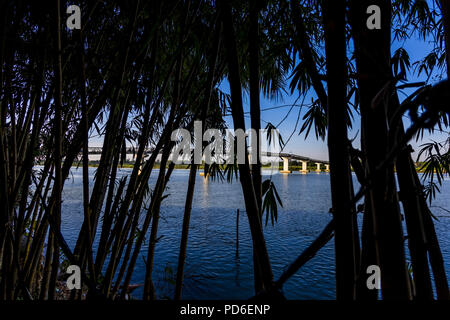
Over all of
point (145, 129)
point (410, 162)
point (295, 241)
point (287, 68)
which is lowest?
point (295, 241)

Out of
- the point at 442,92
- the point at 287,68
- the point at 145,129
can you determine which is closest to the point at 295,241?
the point at 287,68

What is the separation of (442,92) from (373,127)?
321 millimetres

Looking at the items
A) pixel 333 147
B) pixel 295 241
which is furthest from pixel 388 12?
pixel 295 241

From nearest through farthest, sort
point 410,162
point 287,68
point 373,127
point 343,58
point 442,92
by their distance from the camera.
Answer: point 442,92
point 343,58
point 373,127
point 410,162
point 287,68

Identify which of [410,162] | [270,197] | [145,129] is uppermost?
[145,129]

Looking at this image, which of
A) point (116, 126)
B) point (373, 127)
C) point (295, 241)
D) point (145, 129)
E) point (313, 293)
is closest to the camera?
point (373, 127)

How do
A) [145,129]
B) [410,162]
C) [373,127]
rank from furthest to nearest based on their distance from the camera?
1. [145,129]
2. [410,162]
3. [373,127]

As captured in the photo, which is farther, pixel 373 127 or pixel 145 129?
pixel 145 129
